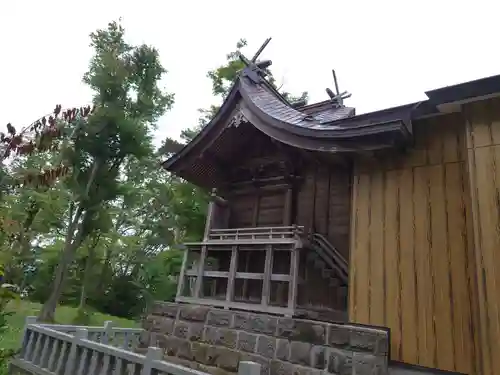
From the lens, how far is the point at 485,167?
3.83 metres

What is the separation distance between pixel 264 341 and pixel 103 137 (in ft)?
32.6

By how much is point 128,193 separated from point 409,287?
1127 centimetres

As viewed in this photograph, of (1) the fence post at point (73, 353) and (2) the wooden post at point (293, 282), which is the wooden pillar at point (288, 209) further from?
(1) the fence post at point (73, 353)

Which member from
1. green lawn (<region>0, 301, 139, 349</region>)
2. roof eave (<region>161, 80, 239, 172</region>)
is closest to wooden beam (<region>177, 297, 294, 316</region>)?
roof eave (<region>161, 80, 239, 172</region>)

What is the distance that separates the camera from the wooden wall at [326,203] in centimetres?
587

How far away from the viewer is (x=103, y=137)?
479 inches

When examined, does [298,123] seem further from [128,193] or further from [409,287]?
[128,193]

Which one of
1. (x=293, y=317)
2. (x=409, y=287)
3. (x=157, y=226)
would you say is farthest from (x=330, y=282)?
(x=157, y=226)

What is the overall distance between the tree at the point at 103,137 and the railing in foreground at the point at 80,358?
593cm

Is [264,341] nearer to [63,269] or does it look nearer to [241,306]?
[241,306]

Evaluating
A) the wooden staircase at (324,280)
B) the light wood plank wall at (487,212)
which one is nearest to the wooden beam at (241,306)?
the wooden staircase at (324,280)

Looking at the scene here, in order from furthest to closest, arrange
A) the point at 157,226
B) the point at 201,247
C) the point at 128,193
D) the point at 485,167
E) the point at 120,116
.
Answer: the point at 157,226 < the point at 128,193 < the point at 120,116 < the point at 201,247 < the point at 485,167

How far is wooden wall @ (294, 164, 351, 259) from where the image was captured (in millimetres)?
5867

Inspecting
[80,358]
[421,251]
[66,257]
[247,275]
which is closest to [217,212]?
[247,275]
